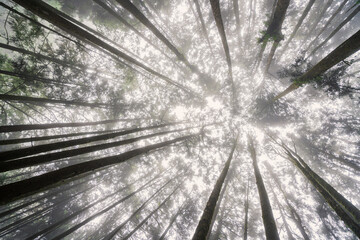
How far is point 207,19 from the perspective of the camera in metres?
12.4

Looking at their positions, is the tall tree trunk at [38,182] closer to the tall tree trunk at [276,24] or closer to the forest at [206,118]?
the forest at [206,118]

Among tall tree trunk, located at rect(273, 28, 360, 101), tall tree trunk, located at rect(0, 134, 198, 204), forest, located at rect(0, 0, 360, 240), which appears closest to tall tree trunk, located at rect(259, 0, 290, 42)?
tall tree trunk, located at rect(273, 28, 360, 101)

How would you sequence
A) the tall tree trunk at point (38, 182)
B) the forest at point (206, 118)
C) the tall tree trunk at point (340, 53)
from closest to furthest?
1. the tall tree trunk at point (38, 182)
2. the tall tree trunk at point (340, 53)
3. the forest at point (206, 118)

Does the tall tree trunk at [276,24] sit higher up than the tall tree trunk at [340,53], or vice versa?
the tall tree trunk at [276,24]

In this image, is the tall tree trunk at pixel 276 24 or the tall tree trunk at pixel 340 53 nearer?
the tall tree trunk at pixel 340 53

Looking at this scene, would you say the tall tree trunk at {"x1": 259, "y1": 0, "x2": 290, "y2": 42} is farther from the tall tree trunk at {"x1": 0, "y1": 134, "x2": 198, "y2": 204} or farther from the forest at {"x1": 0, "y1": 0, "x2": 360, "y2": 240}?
the tall tree trunk at {"x1": 0, "y1": 134, "x2": 198, "y2": 204}

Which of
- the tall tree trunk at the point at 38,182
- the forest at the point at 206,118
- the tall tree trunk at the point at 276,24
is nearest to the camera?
the tall tree trunk at the point at 38,182

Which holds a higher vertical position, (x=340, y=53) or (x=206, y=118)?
(x=206, y=118)

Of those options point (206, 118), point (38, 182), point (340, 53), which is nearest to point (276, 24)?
point (340, 53)

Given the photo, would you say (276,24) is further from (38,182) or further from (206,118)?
(38,182)

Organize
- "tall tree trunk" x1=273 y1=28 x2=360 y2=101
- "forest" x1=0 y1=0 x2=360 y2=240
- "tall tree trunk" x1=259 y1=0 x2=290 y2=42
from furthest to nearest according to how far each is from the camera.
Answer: "forest" x1=0 y1=0 x2=360 y2=240, "tall tree trunk" x1=259 y1=0 x2=290 y2=42, "tall tree trunk" x1=273 y1=28 x2=360 y2=101

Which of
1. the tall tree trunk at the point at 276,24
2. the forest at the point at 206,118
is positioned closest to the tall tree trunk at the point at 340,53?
the tall tree trunk at the point at 276,24

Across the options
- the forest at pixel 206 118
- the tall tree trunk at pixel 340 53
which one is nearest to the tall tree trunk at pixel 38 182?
the tall tree trunk at pixel 340 53

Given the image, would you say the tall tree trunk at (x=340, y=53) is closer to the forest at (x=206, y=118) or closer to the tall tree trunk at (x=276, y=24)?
the tall tree trunk at (x=276, y=24)
